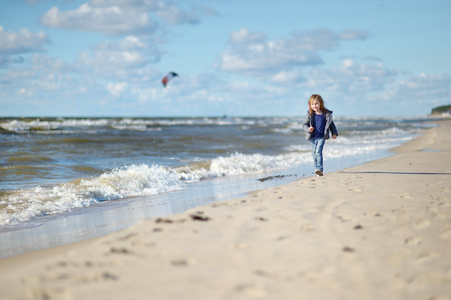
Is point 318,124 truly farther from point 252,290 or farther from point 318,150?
point 252,290

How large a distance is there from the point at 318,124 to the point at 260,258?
22.1 feet

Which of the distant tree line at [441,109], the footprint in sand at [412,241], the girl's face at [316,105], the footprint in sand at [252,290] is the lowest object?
the footprint in sand at [412,241]

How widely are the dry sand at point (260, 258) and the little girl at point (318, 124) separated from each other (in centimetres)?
414

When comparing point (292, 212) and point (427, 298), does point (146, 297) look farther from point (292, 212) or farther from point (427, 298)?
point (292, 212)

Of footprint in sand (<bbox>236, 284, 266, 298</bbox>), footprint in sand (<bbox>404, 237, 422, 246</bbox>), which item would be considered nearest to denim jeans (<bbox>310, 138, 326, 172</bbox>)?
footprint in sand (<bbox>404, 237, 422, 246</bbox>)

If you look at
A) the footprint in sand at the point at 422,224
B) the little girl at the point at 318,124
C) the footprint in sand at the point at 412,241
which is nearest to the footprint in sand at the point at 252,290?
the footprint in sand at the point at 412,241

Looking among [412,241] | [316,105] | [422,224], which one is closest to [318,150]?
[316,105]

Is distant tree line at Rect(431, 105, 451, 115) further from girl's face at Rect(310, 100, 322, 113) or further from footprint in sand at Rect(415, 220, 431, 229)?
footprint in sand at Rect(415, 220, 431, 229)

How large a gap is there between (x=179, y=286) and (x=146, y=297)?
0.26 m

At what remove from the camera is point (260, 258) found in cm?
339

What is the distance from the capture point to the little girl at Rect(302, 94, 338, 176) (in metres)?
9.57

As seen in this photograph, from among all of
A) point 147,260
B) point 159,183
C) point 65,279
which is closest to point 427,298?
point 147,260

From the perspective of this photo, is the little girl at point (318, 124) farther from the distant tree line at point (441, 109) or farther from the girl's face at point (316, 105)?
the distant tree line at point (441, 109)

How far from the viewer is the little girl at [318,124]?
377 inches
